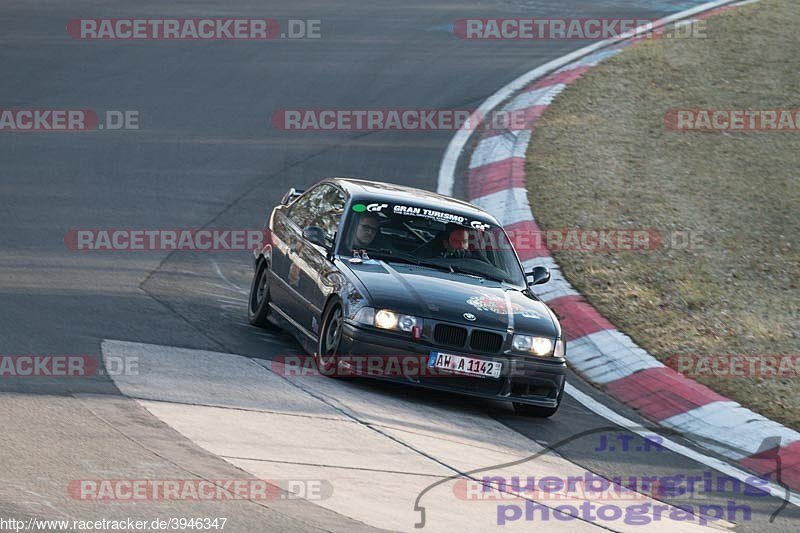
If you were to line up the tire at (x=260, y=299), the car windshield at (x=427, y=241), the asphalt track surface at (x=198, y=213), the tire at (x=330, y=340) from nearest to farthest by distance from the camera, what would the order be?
the asphalt track surface at (x=198, y=213) < the tire at (x=330, y=340) < the car windshield at (x=427, y=241) < the tire at (x=260, y=299)

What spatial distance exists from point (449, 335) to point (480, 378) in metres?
0.37

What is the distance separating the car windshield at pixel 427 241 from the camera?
9805 millimetres

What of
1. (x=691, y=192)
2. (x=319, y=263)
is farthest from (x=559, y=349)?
(x=691, y=192)

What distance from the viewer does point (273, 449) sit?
7.07 metres

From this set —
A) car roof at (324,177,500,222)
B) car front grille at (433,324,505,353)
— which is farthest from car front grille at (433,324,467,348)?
car roof at (324,177,500,222)

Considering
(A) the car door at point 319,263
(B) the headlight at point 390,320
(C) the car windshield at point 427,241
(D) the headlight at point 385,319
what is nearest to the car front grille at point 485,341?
(B) the headlight at point 390,320

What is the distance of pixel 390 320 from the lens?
874 centimetres

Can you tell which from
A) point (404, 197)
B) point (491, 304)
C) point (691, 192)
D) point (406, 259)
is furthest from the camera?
point (691, 192)

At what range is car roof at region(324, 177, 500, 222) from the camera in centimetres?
1023

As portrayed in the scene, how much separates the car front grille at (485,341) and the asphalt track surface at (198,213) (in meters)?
0.49

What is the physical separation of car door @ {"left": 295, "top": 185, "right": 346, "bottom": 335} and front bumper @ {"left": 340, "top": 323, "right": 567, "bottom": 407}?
75cm

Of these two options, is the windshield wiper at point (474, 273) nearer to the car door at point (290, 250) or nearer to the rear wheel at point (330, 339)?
the rear wheel at point (330, 339)

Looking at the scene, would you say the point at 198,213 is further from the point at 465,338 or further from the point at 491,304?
the point at 465,338

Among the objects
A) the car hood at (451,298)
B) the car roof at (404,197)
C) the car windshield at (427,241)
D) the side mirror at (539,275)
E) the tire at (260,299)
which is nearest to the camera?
the car hood at (451,298)
